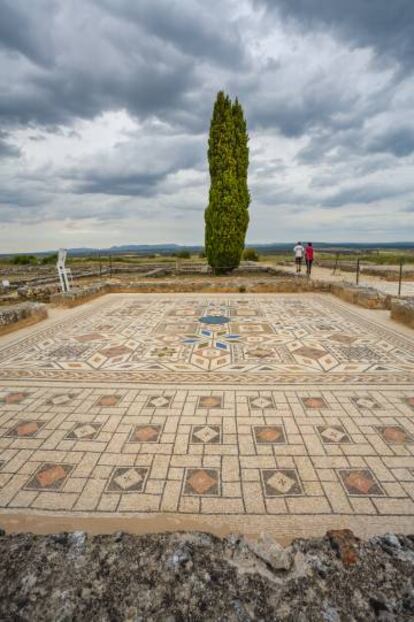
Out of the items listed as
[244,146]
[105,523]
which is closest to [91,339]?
[105,523]

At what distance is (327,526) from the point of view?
1.76 metres

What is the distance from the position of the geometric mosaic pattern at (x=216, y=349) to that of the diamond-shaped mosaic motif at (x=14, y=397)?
21 millimetres

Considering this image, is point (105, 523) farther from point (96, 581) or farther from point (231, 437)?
point (231, 437)

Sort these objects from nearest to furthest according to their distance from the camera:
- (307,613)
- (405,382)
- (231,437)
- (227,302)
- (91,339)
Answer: (307,613)
(231,437)
(405,382)
(91,339)
(227,302)

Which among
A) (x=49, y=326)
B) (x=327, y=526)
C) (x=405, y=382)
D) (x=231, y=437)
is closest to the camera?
(x=327, y=526)

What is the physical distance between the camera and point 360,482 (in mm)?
2100

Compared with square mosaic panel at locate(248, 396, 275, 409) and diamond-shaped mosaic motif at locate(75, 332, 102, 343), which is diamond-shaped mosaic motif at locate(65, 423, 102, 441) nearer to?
square mosaic panel at locate(248, 396, 275, 409)

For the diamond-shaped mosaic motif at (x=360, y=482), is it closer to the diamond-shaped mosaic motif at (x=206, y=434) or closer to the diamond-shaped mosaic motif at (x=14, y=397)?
the diamond-shaped mosaic motif at (x=206, y=434)

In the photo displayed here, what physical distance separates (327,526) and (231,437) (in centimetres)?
99

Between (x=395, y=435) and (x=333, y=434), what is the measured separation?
497 millimetres

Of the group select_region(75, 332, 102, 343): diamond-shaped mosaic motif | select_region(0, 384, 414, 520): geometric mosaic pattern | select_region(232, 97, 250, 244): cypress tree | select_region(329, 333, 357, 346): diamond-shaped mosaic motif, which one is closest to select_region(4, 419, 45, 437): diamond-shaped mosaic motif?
select_region(0, 384, 414, 520): geometric mosaic pattern

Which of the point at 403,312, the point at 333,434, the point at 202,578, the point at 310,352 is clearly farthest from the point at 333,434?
the point at 403,312

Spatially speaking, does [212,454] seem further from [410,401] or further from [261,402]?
[410,401]

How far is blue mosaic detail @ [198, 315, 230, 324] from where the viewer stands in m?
6.81
